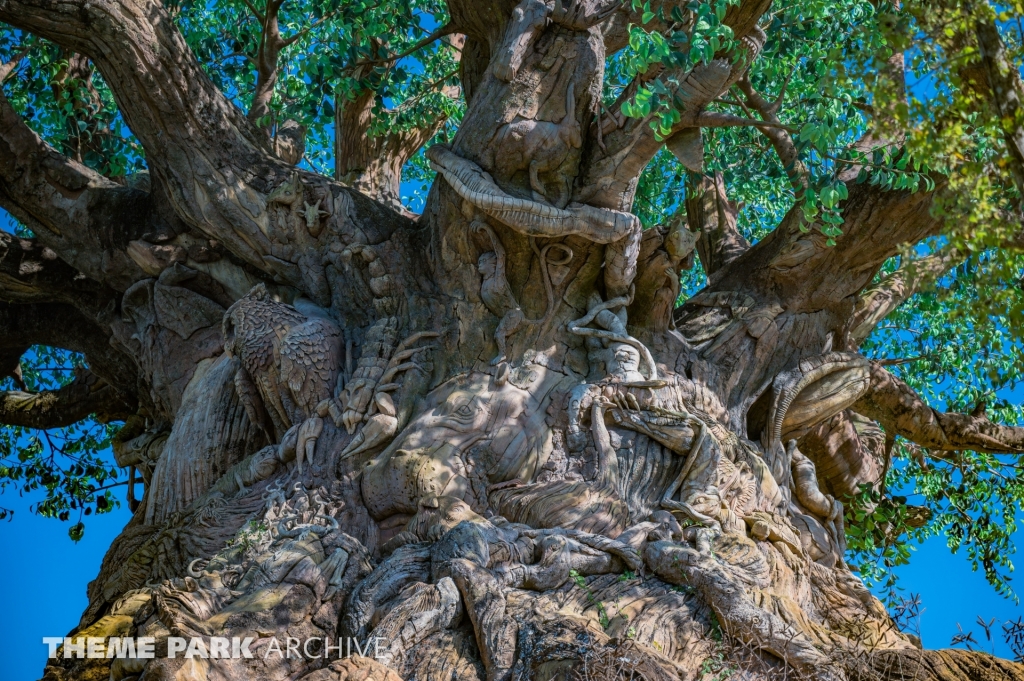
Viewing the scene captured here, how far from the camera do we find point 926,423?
8.23 metres

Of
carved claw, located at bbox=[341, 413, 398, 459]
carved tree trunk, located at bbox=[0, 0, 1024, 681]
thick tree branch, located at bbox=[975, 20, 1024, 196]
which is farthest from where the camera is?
carved claw, located at bbox=[341, 413, 398, 459]

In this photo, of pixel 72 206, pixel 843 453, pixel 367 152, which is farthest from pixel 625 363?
pixel 72 206

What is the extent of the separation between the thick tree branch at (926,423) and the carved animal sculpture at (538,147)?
2814mm

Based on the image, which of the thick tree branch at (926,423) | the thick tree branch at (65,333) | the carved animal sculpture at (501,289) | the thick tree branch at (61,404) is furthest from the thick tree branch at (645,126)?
the thick tree branch at (61,404)

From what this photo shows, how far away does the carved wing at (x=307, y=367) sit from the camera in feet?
22.4

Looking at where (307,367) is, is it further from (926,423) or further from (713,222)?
(926,423)

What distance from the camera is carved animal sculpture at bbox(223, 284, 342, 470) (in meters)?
6.85

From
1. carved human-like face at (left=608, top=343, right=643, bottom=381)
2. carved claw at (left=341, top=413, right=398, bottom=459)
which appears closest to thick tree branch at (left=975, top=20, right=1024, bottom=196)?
carved human-like face at (left=608, top=343, right=643, bottom=381)

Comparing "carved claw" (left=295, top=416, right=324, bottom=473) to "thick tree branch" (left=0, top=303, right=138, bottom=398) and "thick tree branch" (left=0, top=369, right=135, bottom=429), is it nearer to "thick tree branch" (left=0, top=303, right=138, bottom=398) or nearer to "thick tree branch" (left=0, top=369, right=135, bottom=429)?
"thick tree branch" (left=0, top=303, right=138, bottom=398)

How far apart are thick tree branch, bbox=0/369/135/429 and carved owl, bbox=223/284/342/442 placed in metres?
2.83

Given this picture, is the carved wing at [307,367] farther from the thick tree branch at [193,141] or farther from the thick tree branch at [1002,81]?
the thick tree branch at [1002,81]

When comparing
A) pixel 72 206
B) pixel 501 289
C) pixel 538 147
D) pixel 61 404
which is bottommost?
pixel 501 289

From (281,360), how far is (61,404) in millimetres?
3664

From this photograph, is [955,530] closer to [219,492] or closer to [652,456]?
[652,456]
